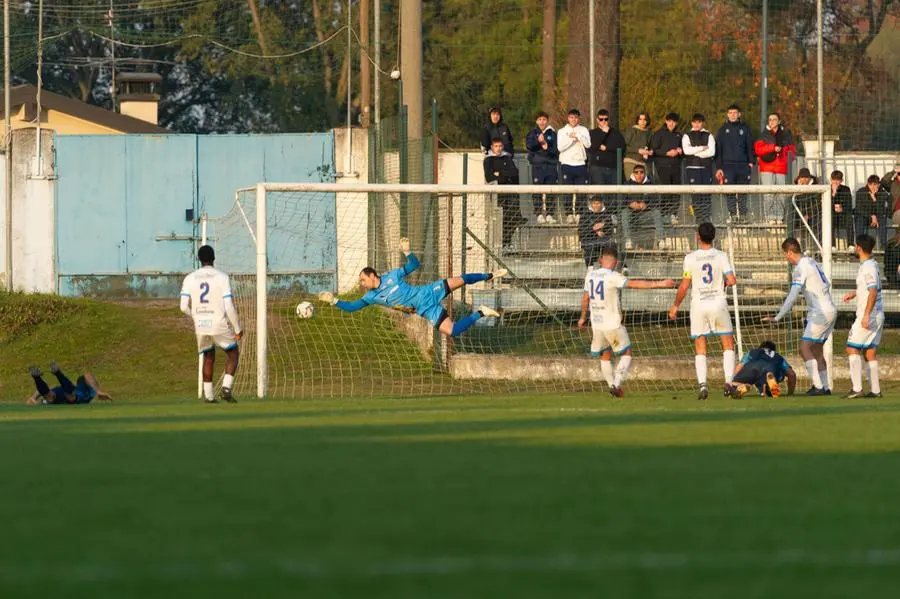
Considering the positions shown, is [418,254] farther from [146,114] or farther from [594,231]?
[146,114]

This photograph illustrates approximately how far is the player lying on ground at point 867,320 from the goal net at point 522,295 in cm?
332

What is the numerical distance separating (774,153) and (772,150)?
0.06 m

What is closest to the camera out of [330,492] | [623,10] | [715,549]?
[715,549]

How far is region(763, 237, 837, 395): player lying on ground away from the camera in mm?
17391

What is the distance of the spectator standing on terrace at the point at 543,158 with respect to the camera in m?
23.2

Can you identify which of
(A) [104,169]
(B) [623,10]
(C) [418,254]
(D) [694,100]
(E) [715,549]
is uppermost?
(B) [623,10]

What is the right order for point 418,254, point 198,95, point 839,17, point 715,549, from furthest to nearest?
point 198,95
point 839,17
point 418,254
point 715,549

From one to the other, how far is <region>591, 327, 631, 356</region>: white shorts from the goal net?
3524 mm

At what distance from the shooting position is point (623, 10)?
47812mm

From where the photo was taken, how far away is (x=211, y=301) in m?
16.8

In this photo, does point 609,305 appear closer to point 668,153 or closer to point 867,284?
point 867,284

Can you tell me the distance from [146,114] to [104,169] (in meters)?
21.0

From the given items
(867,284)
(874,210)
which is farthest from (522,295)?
(867,284)

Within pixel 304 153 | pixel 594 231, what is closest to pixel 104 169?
pixel 304 153
